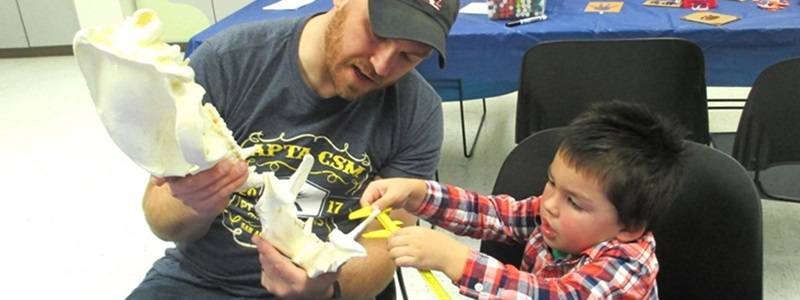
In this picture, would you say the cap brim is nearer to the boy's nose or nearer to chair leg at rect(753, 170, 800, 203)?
the boy's nose

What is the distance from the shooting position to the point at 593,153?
3.45 feet

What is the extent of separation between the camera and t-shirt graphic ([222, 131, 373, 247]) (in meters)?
1.17

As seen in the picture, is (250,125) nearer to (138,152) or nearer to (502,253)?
(138,152)

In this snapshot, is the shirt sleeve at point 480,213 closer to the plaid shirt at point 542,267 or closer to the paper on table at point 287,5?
the plaid shirt at point 542,267

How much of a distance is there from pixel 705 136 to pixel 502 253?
0.89 meters

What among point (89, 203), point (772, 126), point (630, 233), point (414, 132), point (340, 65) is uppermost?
point (340, 65)

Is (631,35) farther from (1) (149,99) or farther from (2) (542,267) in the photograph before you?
(1) (149,99)

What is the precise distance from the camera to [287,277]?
103cm

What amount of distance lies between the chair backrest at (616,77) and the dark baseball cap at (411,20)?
73cm

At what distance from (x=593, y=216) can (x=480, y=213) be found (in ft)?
0.76

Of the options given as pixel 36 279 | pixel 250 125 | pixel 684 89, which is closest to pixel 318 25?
pixel 250 125

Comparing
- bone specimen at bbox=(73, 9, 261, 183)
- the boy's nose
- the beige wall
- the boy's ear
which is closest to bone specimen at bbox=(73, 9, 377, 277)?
bone specimen at bbox=(73, 9, 261, 183)

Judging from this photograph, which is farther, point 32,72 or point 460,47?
point 32,72

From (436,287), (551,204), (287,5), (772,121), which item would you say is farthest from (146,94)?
(287,5)
